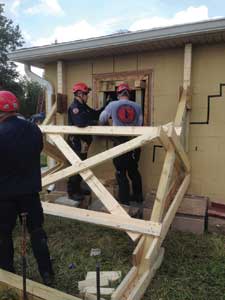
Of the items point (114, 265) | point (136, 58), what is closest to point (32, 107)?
point (136, 58)

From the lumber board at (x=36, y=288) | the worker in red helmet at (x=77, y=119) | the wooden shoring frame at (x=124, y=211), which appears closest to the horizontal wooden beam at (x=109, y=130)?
the wooden shoring frame at (x=124, y=211)

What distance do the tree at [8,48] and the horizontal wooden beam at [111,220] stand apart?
26226 millimetres

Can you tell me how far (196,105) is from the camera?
4738 millimetres

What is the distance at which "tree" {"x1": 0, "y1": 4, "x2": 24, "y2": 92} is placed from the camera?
28.4 metres

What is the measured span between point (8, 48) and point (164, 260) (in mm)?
32157

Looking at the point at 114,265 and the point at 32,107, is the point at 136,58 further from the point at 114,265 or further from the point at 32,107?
the point at 32,107

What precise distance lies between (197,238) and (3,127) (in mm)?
2907

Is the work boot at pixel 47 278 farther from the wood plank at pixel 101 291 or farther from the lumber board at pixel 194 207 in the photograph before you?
the lumber board at pixel 194 207

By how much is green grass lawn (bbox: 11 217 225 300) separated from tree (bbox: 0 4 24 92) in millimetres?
25822

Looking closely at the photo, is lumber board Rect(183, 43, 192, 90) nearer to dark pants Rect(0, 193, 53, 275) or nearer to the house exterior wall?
the house exterior wall

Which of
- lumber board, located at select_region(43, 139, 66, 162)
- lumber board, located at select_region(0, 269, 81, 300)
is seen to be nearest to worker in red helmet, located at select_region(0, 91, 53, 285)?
lumber board, located at select_region(0, 269, 81, 300)

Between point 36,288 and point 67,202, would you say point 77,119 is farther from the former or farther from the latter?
point 36,288

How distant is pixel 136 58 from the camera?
5.08 meters

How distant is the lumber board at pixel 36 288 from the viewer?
2.56 m
